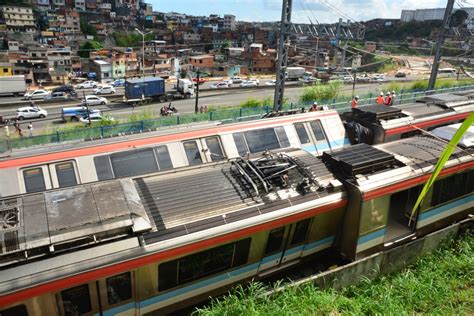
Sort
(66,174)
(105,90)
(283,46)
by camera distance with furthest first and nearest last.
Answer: (105,90) < (283,46) < (66,174)

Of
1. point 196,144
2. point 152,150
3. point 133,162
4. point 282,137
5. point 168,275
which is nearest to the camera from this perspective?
point 168,275

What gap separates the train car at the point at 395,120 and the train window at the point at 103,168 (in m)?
8.90

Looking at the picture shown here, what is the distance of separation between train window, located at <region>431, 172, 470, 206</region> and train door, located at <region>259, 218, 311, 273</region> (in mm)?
4048

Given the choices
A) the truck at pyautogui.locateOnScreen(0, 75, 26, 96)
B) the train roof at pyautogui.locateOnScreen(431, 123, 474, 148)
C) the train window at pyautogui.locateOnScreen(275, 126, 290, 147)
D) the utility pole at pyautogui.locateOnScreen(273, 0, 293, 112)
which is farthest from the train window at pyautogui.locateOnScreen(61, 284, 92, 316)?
the truck at pyautogui.locateOnScreen(0, 75, 26, 96)

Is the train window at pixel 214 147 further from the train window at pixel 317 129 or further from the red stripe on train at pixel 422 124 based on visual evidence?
the red stripe on train at pixel 422 124

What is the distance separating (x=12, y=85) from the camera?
54844mm

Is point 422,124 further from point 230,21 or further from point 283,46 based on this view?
point 230,21

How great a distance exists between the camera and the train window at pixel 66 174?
9.11m

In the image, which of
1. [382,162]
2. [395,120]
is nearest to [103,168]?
[382,162]

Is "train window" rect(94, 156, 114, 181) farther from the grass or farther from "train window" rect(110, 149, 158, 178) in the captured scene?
the grass

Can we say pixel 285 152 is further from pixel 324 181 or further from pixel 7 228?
pixel 7 228

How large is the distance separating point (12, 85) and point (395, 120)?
192 ft

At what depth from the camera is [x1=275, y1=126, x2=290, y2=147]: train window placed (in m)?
12.1

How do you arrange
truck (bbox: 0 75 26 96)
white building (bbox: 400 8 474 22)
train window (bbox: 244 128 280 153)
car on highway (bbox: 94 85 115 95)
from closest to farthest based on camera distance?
train window (bbox: 244 128 280 153), truck (bbox: 0 75 26 96), car on highway (bbox: 94 85 115 95), white building (bbox: 400 8 474 22)
